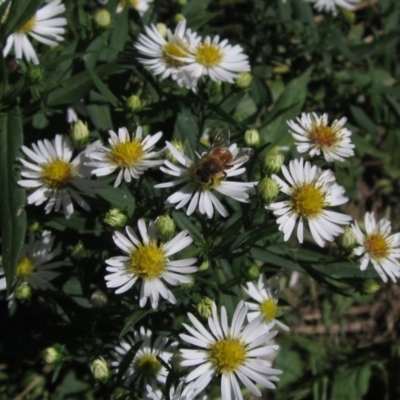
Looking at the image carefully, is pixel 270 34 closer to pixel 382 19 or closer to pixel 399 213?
pixel 382 19

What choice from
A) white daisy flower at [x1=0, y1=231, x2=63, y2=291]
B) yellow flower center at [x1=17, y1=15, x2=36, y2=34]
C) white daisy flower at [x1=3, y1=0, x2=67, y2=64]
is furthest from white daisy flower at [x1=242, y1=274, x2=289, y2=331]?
yellow flower center at [x1=17, y1=15, x2=36, y2=34]

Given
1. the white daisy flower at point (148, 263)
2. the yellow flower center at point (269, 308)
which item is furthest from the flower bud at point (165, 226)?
the yellow flower center at point (269, 308)

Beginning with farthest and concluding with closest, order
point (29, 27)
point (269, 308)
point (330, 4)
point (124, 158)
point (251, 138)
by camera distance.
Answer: point (330, 4) < point (29, 27) < point (269, 308) < point (251, 138) < point (124, 158)

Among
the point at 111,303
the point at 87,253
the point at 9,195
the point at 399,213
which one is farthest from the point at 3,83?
the point at 399,213

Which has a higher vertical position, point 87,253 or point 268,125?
point 268,125

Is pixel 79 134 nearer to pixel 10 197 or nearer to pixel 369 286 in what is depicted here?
pixel 10 197

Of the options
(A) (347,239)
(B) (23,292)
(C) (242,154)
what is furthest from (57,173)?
(A) (347,239)
